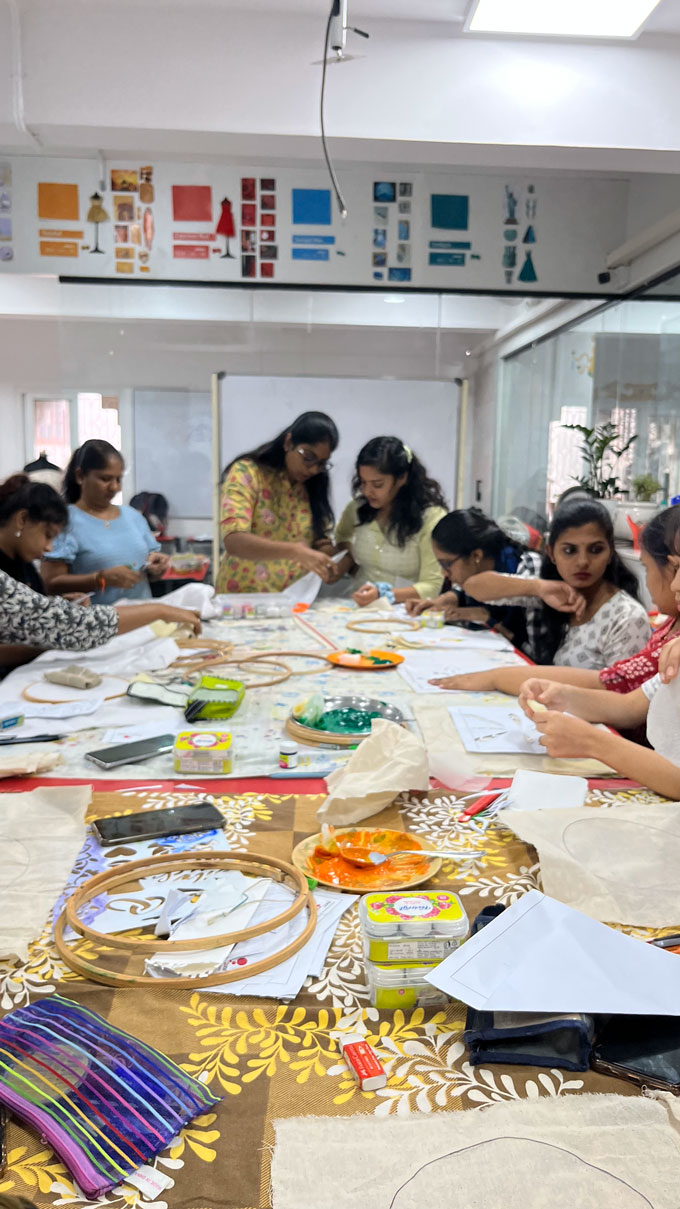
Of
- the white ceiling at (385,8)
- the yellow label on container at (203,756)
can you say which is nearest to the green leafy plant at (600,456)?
the white ceiling at (385,8)

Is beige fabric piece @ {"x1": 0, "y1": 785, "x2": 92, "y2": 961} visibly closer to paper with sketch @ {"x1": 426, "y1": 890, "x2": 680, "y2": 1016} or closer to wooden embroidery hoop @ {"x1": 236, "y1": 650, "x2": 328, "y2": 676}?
paper with sketch @ {"x1": 426, "y1": 890, "x2": 680, "y2": 1016}

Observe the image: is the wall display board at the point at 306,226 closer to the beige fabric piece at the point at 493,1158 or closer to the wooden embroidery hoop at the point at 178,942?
the wooden embroidery hoop at the point at 178,942

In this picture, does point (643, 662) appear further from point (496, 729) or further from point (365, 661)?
point (365, 661)

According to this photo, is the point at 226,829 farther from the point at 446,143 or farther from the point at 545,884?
the point at 446,143

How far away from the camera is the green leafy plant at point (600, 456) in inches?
174

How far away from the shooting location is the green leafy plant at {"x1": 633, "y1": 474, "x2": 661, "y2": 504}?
406 centimetres

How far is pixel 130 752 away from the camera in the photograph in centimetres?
167

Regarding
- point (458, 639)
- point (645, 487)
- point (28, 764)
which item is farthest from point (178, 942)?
point (645, 487)

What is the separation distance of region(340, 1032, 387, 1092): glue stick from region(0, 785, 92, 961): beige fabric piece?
0.40 meters

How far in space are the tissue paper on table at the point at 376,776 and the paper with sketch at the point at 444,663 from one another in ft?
2.42

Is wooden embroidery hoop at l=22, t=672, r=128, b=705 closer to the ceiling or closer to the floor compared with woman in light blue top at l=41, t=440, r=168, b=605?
closer to the floor

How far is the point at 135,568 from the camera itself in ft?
12.5

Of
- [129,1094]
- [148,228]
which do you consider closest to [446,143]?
[148,228]

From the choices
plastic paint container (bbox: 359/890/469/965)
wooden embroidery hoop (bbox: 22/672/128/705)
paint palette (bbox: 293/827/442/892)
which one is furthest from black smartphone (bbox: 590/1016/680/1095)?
wooden embroidery hoop (bbox: 22/672/128/705)
